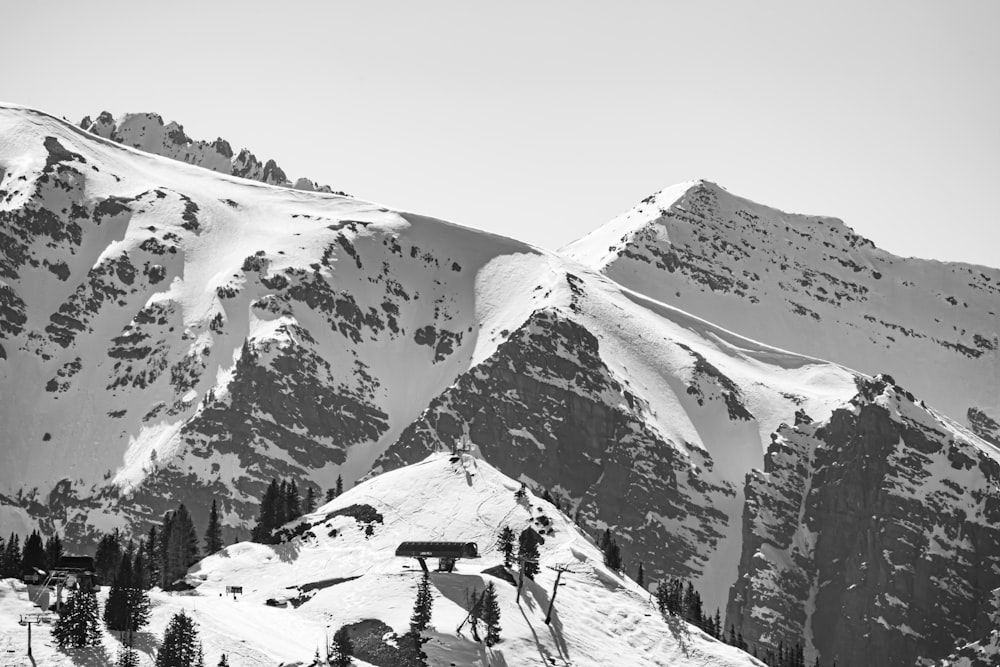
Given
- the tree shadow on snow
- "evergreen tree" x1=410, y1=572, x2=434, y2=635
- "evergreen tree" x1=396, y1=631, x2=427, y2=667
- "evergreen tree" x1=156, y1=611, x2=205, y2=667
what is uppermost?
"evergreen tree" x1=410, y1=572, x2=434, y2=635

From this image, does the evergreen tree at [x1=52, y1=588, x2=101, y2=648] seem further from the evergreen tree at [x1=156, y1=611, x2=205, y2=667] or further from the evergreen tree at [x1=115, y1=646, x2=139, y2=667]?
the evergreen tree at [x1=156, y1=611, x2=205, y2=667]

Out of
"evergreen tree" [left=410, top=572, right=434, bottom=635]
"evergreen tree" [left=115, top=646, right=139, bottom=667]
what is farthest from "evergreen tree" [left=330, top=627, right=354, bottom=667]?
"evergreen tree" [left=115, top=646, right=139, bottom=667]

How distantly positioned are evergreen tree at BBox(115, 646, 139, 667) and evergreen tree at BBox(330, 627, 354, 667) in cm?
2060

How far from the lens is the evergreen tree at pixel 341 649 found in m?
183

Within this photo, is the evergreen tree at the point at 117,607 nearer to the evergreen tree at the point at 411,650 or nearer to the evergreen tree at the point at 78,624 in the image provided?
the evergreen tree at the point at 78,624

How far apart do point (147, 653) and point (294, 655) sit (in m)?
15.3

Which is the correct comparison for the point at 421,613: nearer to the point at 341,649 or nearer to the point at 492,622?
the point at 492,622

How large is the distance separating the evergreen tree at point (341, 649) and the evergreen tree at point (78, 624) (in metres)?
24.0

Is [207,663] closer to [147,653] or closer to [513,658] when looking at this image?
[147,653]

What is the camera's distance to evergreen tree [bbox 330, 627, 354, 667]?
18338cm

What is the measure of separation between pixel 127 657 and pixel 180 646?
6.25 meters

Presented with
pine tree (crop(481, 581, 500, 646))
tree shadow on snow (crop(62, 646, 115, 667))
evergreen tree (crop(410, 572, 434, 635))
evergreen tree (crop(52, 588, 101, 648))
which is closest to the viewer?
tree shadow on snow (crop(62, 646, 115, 667))

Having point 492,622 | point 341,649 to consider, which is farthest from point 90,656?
point 492,622

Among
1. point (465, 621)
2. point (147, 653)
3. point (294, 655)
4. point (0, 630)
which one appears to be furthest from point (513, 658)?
point (0, 630)
